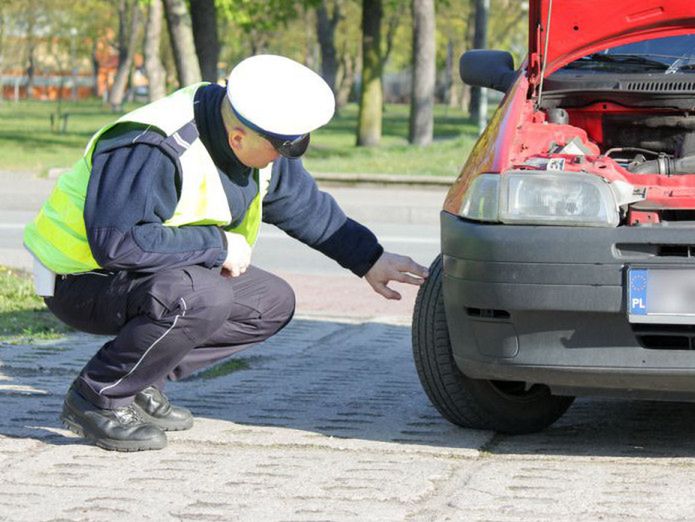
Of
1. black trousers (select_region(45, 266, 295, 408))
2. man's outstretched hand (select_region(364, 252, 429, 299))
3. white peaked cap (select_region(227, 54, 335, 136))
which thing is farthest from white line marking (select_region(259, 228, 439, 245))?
white peaked cap (select_region(227, 54, 335, 136))

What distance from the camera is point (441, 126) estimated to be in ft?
131

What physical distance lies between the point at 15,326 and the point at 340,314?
6.12 ft

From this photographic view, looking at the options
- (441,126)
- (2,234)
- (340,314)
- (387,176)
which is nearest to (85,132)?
(441,126)

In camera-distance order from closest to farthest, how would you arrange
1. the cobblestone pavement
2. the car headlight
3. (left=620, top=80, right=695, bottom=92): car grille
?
the cobblestone pavement < the car headlight < (left=620, top=80, right=695, bottom=92): car grille

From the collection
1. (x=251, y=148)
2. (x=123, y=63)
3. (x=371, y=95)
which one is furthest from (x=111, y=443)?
(x=123, y=63)

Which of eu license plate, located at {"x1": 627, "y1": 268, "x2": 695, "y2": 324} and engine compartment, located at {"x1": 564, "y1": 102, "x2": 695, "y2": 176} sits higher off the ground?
engine compartment, located at {"x1": 564, "y1": 102, "x2": 695, "y2": 176}

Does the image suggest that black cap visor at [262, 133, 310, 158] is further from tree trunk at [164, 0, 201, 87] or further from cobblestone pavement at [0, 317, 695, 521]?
tree trunk at [164, 0, 201, 87]

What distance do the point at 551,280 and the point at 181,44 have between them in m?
18.8

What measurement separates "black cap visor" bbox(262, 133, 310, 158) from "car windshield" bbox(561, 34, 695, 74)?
4.48ft

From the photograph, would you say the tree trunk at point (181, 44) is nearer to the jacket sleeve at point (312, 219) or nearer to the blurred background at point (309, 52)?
the blurred background at point (309, 52)

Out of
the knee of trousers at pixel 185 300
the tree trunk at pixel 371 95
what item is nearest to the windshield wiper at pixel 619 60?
the knee of trousers at pixel 185 300

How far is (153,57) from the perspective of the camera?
1417 inches

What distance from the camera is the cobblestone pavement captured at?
3830 millimetres

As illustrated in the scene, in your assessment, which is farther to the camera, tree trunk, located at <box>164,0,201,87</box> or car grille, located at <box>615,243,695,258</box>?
tree trunk, located at <box>164,0,201,87</box>
